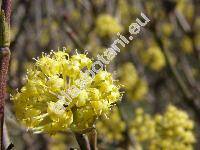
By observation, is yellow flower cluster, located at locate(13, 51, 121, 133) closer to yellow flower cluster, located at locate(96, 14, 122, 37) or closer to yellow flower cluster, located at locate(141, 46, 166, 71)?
yellow flower cluster, located at locate(96, 14, 122, 37)

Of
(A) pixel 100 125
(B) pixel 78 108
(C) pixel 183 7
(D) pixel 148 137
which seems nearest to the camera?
(B) pixel 78 108

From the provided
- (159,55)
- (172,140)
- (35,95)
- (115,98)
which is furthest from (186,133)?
(159,55)

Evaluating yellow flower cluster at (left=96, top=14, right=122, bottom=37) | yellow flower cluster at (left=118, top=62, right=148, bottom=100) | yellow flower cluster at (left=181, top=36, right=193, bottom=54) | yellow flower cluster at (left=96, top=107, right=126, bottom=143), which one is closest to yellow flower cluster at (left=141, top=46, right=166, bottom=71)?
yellow flower cluster at (left=118, top=62, right=148, bottom=100)

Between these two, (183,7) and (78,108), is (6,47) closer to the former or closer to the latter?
(78,108)

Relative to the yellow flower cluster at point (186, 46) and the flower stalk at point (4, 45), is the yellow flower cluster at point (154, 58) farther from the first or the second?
the flower stalk at point (4, 45)

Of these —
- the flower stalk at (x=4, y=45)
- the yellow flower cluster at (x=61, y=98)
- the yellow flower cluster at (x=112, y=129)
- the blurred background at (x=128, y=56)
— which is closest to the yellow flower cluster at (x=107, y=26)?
the blurred background at (x=128, y=56)
